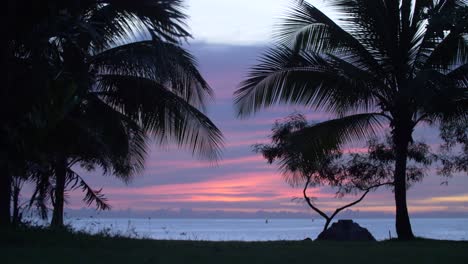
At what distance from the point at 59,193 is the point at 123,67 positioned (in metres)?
5.25

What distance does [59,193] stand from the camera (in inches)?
734

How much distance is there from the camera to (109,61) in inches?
590

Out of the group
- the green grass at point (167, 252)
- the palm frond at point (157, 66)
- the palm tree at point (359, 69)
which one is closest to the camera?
the green grass at point (167, 252)

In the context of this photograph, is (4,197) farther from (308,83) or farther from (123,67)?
(308,83)

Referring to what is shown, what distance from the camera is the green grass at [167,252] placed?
1024 cm

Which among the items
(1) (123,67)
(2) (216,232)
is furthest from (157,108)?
(2) (216,232)

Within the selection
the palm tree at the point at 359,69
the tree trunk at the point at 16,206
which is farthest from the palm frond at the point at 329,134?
the tree trunk at the point at 16,206

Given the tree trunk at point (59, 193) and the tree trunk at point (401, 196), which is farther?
the tree trunk at point (59, 193)

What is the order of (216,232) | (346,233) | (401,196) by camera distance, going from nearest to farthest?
(401,196), (346,233), (216,232)

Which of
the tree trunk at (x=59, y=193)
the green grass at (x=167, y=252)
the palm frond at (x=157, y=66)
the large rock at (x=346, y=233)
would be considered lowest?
the green grass at (x=167, y=252)

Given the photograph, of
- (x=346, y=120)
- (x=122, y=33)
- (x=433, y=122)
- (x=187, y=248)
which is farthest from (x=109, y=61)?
(x=433, y=122)

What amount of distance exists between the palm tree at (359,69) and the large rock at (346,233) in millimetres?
1015

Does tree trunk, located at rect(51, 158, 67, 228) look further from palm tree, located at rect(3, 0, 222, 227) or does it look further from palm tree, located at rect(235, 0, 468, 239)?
palm tree, located at rect(235, 0, 468, 239)

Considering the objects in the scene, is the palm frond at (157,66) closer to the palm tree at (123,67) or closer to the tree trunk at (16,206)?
the palm tree at (123,67)
